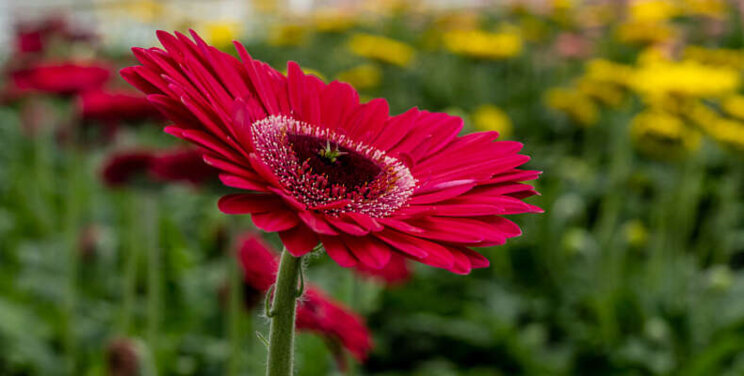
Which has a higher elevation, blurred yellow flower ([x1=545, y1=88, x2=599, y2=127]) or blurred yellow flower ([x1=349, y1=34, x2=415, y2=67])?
blurred yellow flower ([x1=349, y1=34, x2=415, y2=67])

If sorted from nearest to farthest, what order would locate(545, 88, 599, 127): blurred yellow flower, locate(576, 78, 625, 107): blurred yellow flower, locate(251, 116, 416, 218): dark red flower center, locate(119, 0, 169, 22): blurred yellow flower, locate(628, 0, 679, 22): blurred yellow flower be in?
locate(251, 116, 416, 218): dark red flower center < locate(576, 78, 625, 107): blurred yellow flower < locate(545, 88, 599, 127): blurred yellow flower < locate(628, 0, 679, 22): blurred yellow flower < locate(119, 0, 169, 22): blurred yellow flower

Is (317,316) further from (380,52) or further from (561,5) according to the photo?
(561,5)

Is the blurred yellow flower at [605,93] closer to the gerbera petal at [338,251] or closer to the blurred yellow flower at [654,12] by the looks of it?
the blurred yellow flower at [654,12]

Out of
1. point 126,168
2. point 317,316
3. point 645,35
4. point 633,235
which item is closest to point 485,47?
point 645,35

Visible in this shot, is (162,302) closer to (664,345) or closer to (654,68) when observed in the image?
(664,345)

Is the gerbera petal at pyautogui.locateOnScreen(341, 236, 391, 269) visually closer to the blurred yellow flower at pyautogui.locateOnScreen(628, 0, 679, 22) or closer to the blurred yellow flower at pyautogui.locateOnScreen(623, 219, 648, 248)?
the blurred yellow flower at pyautogui.locateOnScreen(623, 219, 648, 248)

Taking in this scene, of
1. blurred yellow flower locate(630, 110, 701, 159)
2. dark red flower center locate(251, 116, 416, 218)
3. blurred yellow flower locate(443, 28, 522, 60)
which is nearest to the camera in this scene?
dark red flower center locate(251, 116, 416, 218)

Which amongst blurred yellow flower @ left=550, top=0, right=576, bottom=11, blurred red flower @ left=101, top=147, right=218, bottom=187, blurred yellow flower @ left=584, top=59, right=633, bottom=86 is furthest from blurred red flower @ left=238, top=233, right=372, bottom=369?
blurred yellow flower @ left=550, top=0, right=576, bottom=11

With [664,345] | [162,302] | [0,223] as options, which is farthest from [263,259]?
[0,223]
